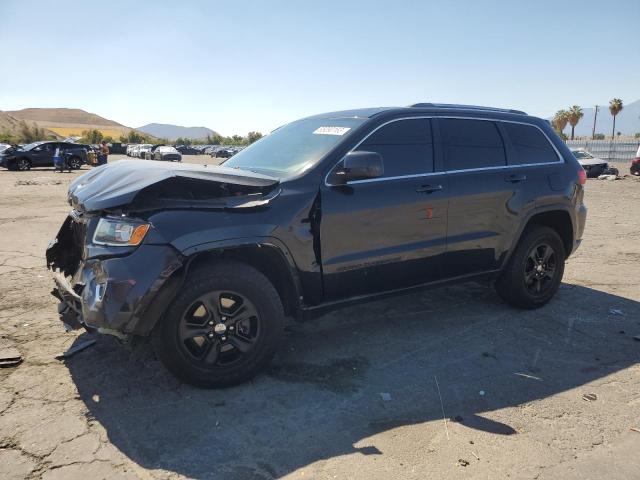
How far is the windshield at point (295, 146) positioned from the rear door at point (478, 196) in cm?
97

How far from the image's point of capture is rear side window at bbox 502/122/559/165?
4.84m

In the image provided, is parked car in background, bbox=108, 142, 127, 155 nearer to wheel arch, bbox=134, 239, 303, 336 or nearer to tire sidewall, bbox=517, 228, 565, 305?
tire sidewall, bbox=517, 228, 565, 305

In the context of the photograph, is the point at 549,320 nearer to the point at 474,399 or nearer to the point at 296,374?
the point at 474,399

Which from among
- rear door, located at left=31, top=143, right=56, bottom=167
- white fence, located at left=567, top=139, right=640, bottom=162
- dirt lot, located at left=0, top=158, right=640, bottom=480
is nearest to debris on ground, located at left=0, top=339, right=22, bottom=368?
dirt lot, located at left=0, top=158, right=640, bottom=480

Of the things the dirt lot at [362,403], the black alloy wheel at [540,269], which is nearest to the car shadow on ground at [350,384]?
the dirt lot at [362,403]

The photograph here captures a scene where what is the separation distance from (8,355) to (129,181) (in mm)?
1795

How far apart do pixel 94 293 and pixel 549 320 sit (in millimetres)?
4015

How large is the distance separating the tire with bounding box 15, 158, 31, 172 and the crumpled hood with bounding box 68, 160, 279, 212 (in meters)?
25.9

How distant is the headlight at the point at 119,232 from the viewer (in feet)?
9.96

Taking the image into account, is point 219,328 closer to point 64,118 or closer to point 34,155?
point 34,155

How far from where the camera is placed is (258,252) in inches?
137

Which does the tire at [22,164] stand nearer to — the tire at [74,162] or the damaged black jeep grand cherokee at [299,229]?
the tire at [74,162]

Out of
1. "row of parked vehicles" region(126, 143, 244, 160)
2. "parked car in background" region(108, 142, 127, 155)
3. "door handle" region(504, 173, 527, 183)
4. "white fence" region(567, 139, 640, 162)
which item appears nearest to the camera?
"door handle" region(504, 173, 527, 183)

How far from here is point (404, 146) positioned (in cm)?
412
